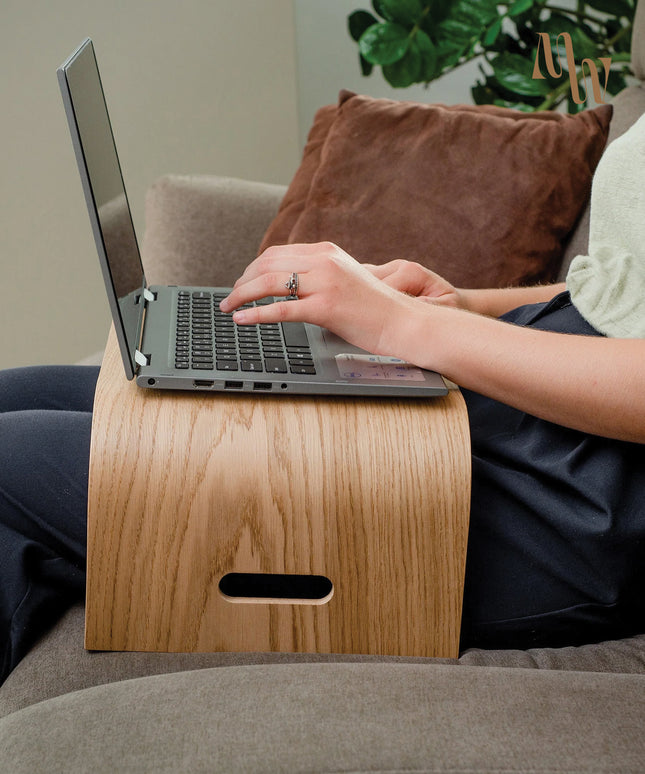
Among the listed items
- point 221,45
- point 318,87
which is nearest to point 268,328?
point 221,45

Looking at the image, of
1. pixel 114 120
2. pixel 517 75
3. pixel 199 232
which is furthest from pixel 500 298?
pixel 114 120

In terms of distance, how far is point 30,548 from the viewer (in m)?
0.69

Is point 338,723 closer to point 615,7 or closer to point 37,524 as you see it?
point 37,524

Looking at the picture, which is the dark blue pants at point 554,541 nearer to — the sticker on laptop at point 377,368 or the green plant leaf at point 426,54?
the sticker on laptop at point 377,368

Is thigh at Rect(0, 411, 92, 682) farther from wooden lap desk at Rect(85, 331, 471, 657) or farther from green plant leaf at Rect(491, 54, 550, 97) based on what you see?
green plant leaf at Rect(491, 54, 550, 97)

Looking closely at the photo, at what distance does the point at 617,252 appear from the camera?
0.87m

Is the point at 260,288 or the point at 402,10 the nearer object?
the point at 260,288

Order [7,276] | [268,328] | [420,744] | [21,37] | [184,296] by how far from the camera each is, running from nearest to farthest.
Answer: [420,744] → [268,328] → [184,296] → [21,37] → [7,276]

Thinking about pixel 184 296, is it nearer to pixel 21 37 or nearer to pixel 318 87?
pixel 21 37

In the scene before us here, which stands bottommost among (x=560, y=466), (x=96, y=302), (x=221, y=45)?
(x=96, y=302)

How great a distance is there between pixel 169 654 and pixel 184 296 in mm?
414

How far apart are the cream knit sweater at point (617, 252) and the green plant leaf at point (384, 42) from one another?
3.86 feet

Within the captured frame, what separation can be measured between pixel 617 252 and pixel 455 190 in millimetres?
476

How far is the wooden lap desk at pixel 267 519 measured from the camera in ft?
2.01
